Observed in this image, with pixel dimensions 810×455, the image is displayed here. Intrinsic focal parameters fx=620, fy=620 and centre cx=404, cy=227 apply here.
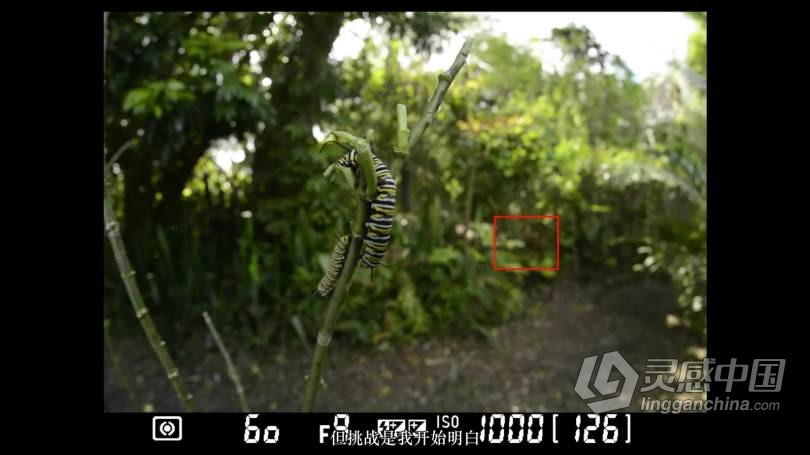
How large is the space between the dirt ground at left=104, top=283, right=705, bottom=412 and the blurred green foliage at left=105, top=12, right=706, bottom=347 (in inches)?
3.8

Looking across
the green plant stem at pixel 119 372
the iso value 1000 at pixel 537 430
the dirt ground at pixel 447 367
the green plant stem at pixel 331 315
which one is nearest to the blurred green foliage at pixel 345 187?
the dirt ground at pixel 447 367

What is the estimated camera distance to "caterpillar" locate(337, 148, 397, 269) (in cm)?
51

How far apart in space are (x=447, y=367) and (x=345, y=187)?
1200 millimetres

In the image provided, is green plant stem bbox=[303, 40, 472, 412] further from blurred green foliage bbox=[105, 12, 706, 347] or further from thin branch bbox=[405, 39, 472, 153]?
blurred green foliage bbox=[105, 12, 706, 347]

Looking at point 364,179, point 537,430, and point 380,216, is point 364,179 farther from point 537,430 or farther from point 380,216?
point 537,430

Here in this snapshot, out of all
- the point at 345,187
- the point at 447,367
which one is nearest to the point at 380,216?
the point at 345,187

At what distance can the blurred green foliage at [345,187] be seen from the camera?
7.15 ft

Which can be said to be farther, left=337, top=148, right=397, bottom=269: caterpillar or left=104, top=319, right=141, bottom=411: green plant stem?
left=104, top=319, right=141, bottom=411: green plant stem

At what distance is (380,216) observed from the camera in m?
0.51

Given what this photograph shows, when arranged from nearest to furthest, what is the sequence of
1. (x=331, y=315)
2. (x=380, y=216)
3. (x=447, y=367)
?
(x=380, y=216), (x=331, y=315), (x=447, y=367)

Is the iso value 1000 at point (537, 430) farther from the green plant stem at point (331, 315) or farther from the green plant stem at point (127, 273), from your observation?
the green plant stem at point (127, 273)

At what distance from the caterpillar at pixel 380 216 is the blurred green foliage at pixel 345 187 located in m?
1.39

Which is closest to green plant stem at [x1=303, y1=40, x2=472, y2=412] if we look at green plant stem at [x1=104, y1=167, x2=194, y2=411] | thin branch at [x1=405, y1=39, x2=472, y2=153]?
thin branch at [x1=405, y1=39, x2=472, y2=153]

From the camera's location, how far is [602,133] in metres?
4.04
